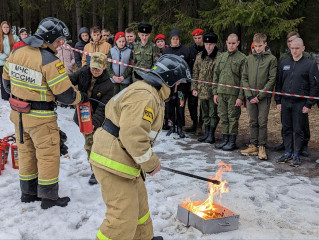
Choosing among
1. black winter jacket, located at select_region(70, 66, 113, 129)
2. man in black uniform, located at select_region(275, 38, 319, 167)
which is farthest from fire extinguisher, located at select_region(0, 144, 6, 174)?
man in black uniform, located at select_region(275, 38, 319, 167)

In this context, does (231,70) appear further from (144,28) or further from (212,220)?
(212,220)

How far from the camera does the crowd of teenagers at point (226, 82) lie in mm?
6344

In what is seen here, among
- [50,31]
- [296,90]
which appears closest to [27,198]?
[50,31]

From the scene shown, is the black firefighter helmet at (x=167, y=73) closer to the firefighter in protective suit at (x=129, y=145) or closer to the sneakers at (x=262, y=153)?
the firefighter in protective suit at (x=129, y=145)

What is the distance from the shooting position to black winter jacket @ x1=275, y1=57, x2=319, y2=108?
6.34 meters

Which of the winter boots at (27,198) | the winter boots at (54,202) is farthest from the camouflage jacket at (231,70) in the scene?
the winter boots at (27,198)

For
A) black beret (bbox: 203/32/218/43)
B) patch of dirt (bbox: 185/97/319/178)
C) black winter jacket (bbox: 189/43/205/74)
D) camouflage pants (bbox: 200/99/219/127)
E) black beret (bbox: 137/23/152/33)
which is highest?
black beret (bbox: 137/23/152/33)

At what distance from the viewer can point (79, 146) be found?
7375mm

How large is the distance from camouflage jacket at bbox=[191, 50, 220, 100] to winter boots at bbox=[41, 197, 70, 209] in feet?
14.5

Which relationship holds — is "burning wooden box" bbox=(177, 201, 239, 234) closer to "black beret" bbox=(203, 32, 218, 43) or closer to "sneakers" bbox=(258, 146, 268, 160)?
"sneakers" bbox=(258, 146, 268, 160)

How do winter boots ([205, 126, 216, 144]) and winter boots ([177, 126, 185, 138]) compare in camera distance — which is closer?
winter boots ([205, 126, 216, 144])

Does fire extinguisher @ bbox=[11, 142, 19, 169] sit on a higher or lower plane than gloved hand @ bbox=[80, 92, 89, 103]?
lower

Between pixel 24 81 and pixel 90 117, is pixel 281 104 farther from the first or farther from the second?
pixel 24 81

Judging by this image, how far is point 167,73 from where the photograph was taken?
3180 millimetres
